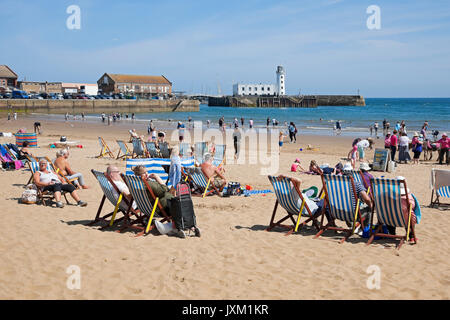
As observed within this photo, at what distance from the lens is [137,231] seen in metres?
6.10

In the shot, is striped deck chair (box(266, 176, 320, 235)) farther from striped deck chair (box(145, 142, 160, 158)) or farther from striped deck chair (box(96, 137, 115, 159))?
striped deck chair (box(96, 137, 115, 159))

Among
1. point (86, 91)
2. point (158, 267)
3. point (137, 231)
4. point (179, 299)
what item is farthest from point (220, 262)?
point (86, 91)

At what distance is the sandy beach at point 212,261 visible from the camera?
13.6 feet

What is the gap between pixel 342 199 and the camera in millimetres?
5887

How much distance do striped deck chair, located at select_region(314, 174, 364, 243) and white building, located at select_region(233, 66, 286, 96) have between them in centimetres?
11694

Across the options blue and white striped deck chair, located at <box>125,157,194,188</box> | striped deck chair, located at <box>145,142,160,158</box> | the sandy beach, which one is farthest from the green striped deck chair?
striped deck chair, located at <box>145,142,160,158</box>

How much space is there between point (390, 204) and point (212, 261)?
88.3 inches

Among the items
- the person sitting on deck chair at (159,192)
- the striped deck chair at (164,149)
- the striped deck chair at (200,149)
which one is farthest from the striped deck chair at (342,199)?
the striped deck chair at (164,149)

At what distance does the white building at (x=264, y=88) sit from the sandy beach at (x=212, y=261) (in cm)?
11632

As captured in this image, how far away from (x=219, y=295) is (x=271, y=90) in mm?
121845

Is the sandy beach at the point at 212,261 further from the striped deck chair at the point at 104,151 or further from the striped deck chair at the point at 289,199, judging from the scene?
the striped deck chair at the point at 104,151

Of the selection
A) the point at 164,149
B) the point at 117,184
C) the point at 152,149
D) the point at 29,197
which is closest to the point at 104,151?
the point at 152,149
